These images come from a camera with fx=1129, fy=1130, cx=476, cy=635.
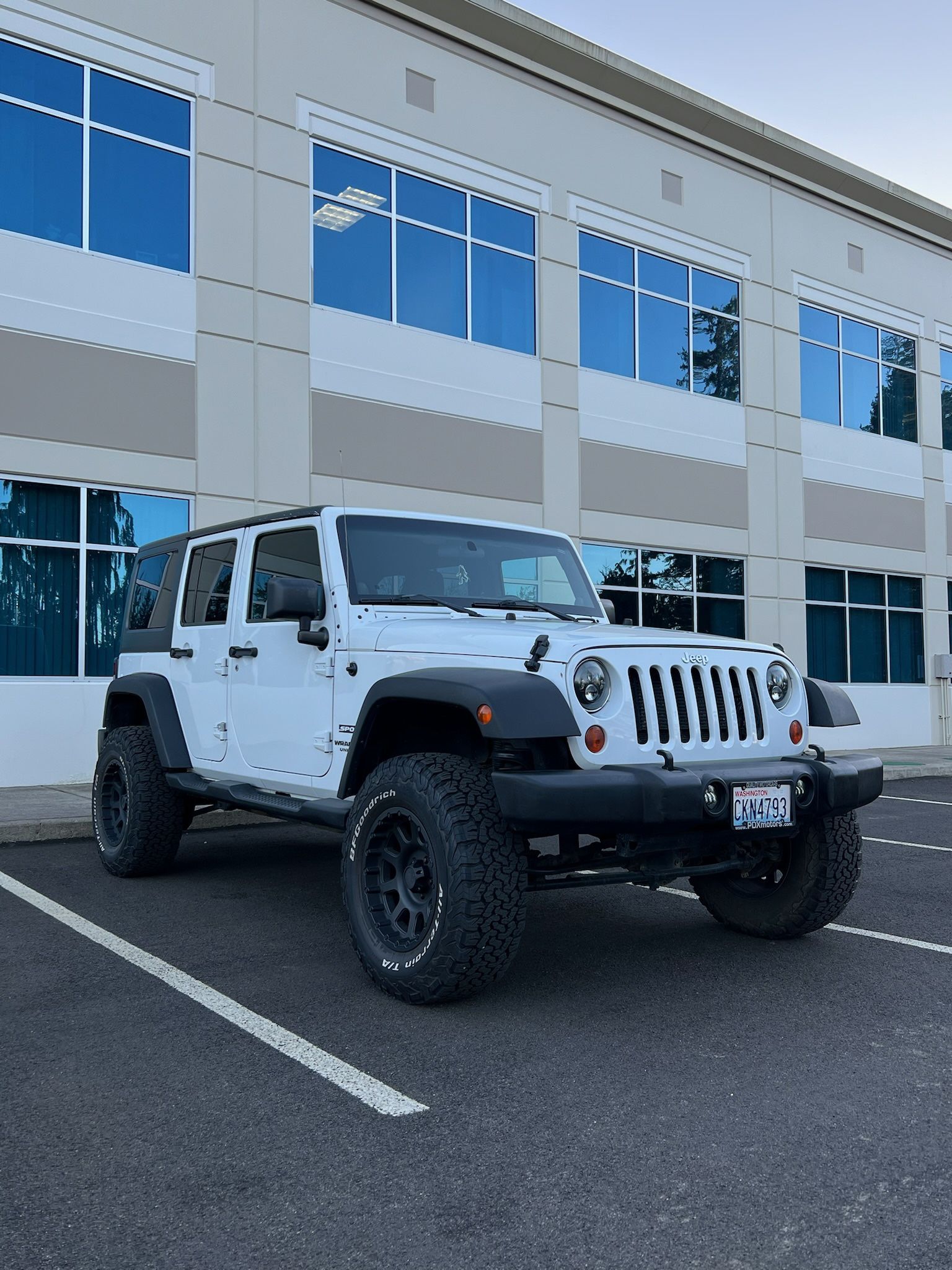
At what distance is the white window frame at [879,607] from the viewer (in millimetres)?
19297

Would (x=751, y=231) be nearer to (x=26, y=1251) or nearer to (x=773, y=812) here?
(x=773, y=812)

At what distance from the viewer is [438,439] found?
573 inches

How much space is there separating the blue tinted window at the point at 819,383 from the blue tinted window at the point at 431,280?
693 cm

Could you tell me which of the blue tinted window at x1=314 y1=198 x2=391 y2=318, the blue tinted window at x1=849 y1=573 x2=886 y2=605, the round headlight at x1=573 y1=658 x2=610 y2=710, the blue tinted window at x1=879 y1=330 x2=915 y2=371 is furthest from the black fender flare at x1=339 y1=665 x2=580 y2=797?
the blue tinted window at x1=879 y1=330 x2=915 y2=371

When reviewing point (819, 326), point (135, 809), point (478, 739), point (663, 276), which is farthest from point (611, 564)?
point (478, 739)

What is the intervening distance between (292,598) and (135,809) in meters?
2.40

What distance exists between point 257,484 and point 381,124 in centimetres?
520

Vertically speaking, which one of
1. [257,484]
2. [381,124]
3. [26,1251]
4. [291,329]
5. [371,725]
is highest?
[381,124]

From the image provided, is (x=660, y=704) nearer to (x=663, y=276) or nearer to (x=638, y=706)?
(x=638, y=706)

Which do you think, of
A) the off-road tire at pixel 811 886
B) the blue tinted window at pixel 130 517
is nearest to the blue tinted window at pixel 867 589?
the blue tinted window at pixel 130 517

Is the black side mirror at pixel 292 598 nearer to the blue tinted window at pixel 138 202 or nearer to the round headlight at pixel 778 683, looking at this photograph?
the round headlight at pixel 778 683

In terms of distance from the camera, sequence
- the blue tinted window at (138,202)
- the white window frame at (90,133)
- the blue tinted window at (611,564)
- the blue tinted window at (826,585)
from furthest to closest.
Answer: the blue tinted window at (826,585) < the blue tinted window at (611,564) < the blue tinted window at (138,202) < the white window frame at (90,133)

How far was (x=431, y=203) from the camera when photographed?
15148mm

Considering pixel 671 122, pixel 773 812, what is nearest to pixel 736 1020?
pixel 773 812
